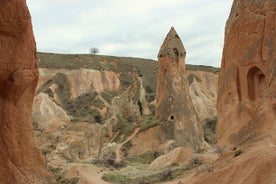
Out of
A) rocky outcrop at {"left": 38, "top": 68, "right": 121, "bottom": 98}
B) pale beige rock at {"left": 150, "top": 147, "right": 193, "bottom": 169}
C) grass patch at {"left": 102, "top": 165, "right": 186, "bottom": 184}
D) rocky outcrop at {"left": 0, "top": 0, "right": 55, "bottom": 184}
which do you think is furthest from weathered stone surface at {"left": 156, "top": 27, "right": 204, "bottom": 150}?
rocky outcrop at {"left": 38, "top": 68, "right": 121, "bottom": 98}

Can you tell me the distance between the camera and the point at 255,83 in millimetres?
15992

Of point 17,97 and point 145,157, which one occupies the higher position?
point 17,97

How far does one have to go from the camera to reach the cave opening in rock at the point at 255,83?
15.7 m

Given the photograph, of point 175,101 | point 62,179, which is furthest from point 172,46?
point 62,179

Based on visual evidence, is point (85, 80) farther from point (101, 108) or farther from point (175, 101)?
point (175, 101)

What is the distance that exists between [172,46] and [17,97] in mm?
21735

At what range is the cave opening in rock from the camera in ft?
51.4

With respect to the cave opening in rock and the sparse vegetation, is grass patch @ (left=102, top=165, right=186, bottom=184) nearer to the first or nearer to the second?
the sparse vegetation

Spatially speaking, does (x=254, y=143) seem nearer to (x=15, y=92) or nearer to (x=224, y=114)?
(x=224, y=114)

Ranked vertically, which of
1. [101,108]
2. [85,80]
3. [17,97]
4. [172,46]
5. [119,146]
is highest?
[85,80]

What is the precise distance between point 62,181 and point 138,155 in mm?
9584

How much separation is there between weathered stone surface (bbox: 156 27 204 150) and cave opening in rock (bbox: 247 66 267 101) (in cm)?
1300

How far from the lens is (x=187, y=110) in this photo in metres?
29.9

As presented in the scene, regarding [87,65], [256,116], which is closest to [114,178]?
[256,116]
